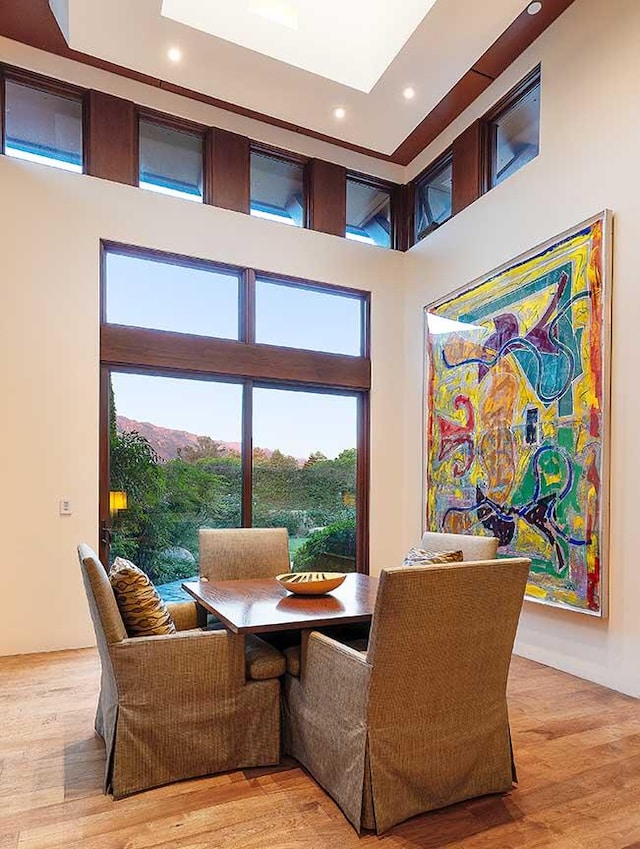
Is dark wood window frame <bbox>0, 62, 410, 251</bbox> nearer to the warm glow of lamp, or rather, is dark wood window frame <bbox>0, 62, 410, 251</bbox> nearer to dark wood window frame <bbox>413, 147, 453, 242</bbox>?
dark wood window frame <bbox>413, 147, 453, 242</bbox>

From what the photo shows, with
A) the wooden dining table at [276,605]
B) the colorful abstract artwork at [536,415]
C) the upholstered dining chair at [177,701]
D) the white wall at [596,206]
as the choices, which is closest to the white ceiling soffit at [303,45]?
the white wall at [596,206]

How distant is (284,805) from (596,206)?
3.82 m

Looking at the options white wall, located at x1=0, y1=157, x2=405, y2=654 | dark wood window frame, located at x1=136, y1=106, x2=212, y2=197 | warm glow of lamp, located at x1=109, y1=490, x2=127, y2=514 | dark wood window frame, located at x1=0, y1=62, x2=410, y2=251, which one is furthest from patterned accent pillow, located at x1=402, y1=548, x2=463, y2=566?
dark wood window frame, located at x1=136, y1=106, x2=212, y2=197

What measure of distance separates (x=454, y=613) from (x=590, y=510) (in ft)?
6.70

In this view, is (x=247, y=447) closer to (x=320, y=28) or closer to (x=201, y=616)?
(x=201, y=616)

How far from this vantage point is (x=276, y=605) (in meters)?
2.69

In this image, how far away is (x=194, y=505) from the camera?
4.81 meters

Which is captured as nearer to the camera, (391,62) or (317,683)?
(317,683)

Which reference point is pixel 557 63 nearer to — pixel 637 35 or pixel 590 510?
pixel 637 35

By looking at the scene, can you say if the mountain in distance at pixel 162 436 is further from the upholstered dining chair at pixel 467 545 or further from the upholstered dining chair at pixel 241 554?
the upholstered dining chair at pixel 467 545

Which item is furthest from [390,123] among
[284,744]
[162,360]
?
[284,744]

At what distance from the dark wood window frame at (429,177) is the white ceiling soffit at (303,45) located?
0.69 metres

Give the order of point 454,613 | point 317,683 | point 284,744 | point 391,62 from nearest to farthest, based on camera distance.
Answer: point 454,613, point 317,683, point 284,744, point 391,62

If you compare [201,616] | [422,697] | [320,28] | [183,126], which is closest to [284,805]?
[422,697]
